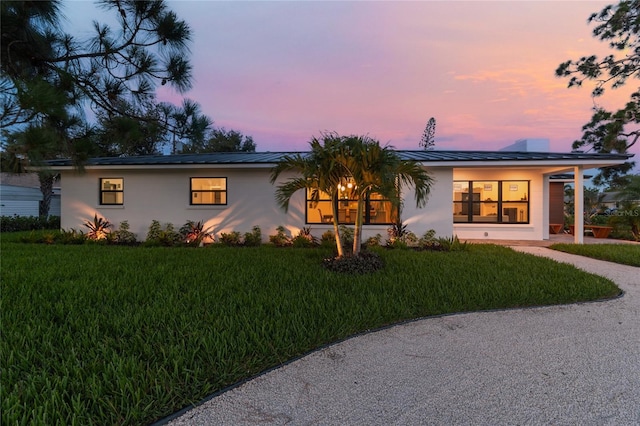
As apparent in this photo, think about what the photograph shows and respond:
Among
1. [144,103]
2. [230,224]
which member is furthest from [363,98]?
[144,103]

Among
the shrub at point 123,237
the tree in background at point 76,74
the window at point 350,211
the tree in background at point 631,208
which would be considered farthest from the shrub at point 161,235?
the tree in background at point 631,208

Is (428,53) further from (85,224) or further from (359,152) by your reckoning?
(85,224)

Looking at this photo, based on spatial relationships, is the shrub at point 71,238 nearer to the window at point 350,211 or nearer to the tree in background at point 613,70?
the window at point 350,211

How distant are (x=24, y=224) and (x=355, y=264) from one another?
1754cm

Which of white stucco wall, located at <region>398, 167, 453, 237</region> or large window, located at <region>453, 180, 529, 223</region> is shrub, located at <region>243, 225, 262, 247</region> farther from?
large window, located at <region>453, 180, 529, 223</region>

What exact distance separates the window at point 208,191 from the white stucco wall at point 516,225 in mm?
8707

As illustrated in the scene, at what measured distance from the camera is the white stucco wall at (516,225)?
→ 1134cm

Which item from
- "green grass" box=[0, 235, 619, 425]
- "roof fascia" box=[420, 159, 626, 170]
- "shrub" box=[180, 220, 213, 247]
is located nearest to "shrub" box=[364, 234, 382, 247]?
"green grass" box=[0, 235, 619, 425]

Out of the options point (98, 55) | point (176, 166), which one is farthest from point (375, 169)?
point (176, 166)

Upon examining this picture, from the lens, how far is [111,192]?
10.6 m

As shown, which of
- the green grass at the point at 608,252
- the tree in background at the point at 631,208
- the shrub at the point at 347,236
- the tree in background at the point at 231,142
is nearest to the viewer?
the green grass at the point at 608,252

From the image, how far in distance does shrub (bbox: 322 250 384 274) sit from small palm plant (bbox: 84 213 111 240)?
329 inches

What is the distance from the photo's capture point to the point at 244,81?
39.7 feet

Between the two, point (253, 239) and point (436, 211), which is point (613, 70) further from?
point (253, 239)
